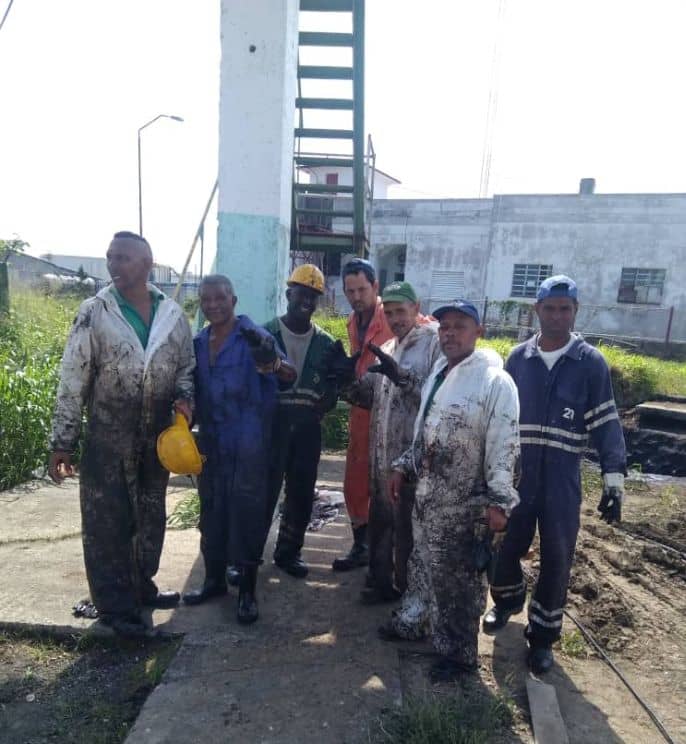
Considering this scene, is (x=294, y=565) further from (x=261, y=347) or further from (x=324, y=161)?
(x=324, y=161)

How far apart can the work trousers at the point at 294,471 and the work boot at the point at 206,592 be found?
1.50 feet

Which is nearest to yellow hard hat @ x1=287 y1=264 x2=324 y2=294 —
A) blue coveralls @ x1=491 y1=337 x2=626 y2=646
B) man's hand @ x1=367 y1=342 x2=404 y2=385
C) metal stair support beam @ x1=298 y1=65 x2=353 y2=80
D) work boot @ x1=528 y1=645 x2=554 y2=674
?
man's hand @ x1=367 y1=342 x2=404 y2=385

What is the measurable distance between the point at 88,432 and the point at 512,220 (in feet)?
67.6

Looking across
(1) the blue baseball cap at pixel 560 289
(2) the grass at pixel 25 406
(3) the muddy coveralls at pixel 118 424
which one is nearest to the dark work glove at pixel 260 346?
(3) the muddy coveralls at pixel 118 424

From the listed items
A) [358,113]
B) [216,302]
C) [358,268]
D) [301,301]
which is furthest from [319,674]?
[358,113]

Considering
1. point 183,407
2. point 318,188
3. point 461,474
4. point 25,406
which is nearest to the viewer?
point 461,474

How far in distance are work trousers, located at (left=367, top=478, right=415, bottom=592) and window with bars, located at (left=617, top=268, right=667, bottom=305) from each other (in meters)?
19.9

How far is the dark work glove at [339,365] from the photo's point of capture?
3.44 metres

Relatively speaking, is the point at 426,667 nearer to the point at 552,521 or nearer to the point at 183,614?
the point at 552,521

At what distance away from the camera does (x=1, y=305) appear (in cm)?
968

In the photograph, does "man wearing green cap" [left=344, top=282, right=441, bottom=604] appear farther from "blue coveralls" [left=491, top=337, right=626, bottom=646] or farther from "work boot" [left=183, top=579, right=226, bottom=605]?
"work boot" [left=183, top=579, right=226, bottom=605]

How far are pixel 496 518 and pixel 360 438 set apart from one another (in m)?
1.53

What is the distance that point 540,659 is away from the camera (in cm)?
295

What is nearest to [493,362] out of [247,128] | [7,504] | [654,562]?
[247,128]
